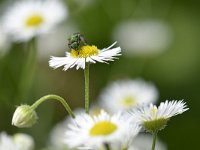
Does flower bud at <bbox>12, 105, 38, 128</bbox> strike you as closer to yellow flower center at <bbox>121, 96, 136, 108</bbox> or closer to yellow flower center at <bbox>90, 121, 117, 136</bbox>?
yellow flower center at <bbox>90, 121, 117, 136</bbox>

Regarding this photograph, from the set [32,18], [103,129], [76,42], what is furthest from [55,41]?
[103,129]

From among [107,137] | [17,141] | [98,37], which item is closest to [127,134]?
[107,137]

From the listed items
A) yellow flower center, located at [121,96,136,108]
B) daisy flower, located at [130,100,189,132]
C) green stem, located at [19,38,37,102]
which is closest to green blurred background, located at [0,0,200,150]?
green stem, located at [19,38,37,102]

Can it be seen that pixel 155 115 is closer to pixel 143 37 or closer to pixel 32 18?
pixel 32 18

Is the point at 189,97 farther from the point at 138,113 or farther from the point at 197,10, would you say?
the point at 138,113

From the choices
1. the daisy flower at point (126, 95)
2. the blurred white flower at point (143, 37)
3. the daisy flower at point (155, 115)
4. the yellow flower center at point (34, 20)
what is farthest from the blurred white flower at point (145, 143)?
the blurred white flower at point (143, 37)
